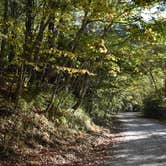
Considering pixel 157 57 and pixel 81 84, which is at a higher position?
pixel 157 57

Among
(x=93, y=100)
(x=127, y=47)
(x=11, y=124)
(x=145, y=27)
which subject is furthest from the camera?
(x=93, y=100)

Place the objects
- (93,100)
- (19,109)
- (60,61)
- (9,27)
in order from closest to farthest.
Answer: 1. (9,27)
2. (19,109)
3. (60,61)
4. (93,100)

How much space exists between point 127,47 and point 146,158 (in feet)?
25.3

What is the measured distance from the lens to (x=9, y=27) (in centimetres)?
1249

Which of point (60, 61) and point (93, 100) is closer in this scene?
point (60, 61)

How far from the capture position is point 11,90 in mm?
15977

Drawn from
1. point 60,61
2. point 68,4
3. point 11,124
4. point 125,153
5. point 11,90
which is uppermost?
point 68,4

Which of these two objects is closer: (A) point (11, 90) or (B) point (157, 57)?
(A) point (11, 90)

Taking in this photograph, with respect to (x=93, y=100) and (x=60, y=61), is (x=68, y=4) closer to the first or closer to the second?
(x=60, y=61)

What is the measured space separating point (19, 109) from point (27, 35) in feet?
10.7

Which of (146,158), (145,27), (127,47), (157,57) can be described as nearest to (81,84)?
(157,57)

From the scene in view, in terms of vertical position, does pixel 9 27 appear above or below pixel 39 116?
above

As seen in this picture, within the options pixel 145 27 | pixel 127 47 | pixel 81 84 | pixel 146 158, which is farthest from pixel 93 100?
pixel 145 27

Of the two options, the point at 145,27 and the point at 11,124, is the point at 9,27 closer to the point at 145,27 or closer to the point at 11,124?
the point at 11,124
